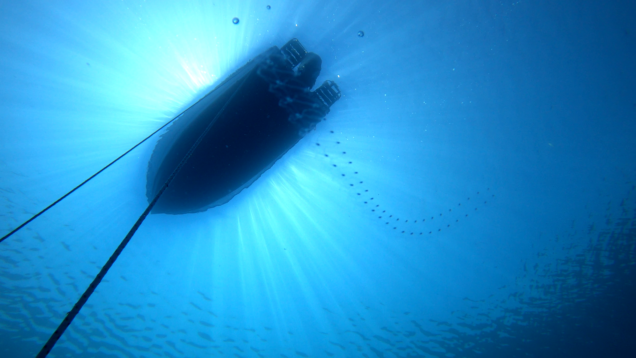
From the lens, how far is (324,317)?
13.1m

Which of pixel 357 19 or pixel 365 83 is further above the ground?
pixel 357 19

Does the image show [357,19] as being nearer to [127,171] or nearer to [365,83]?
[365,83]

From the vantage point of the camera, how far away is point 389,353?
14961mm

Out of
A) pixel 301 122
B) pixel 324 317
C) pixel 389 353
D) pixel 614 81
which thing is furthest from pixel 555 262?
pixel 301 122

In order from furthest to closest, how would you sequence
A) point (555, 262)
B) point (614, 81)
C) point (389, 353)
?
point (389, 353), point (555, 262), point (614, 81)

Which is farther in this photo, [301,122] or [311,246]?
[311,246]

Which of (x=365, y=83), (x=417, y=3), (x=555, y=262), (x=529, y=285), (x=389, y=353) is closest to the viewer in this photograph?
(x=417, y=3)

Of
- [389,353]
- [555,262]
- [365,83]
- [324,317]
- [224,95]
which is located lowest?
[389,353]

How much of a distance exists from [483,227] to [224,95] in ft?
35.9

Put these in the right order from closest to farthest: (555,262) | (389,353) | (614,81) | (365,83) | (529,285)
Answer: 1. (365,83)
2. (614,81)
3. (555,262)
4. (529,285)
5. (389,353)

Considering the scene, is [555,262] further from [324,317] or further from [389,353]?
[324,317]

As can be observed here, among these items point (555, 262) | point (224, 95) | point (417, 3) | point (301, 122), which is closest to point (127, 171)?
point (224, 95)

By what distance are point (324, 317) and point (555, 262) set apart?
12482 millimetres

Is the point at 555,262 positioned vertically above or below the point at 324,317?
above
